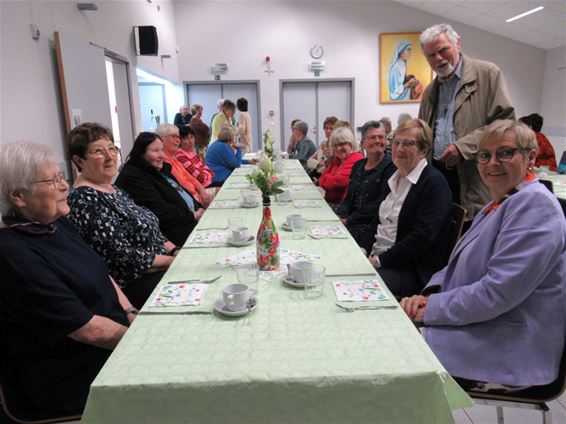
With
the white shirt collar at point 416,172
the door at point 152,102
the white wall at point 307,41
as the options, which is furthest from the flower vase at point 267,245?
the white wall at point 307,41

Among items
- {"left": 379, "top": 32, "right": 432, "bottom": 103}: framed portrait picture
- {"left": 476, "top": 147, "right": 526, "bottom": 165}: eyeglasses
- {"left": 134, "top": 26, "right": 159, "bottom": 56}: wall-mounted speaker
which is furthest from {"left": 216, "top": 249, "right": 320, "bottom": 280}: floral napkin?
{"left": 379, "top": 32, "right": 432, "bottom": 103}: framed portrait picture

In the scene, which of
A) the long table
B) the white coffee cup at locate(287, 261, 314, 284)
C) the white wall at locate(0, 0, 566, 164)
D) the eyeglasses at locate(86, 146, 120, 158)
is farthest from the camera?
the white wall at locate(0, 0, 566, 164)

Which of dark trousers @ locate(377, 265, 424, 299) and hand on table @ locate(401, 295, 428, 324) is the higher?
hand on table @ locate(401, 295, 428, 324)

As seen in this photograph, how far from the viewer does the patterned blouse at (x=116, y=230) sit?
1.97 metres

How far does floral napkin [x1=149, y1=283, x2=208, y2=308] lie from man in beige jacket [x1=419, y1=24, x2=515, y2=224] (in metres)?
1.61

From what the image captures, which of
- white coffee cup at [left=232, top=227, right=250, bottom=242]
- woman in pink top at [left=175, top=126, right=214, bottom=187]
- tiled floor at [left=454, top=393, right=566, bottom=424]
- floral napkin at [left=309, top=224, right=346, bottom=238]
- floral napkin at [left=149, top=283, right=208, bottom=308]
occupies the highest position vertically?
woman in pink top at [left=175, top=126, right=214, bottom=187]

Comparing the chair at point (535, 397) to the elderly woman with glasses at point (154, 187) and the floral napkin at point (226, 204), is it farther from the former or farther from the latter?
the elderly woman with glasses at point (154, 187)

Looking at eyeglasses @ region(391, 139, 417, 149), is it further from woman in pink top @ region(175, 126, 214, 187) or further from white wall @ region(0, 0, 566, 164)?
white wall @ region(0, 0, 566, 164)

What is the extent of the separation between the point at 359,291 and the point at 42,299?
101 cm

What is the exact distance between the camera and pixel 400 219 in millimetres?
2180

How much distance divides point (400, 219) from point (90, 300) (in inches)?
58.9

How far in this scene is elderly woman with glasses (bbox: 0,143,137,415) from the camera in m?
1.26

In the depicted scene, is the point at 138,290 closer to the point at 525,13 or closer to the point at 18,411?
the point at 18,411

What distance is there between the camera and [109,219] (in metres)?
2.03
